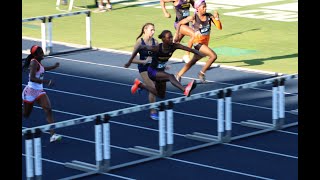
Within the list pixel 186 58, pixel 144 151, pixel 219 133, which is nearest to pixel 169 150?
pixel 144 151

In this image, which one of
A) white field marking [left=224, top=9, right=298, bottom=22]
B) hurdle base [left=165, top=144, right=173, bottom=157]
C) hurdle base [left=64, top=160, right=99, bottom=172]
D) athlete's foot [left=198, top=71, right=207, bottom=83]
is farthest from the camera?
white field marking [left=224, top=9, right=298, bottom=22]

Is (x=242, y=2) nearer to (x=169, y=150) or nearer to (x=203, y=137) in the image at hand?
(x=203, y=137)

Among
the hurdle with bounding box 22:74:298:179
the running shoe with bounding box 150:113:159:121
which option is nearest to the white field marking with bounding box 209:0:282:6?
the running shoe with bounding box 150:113:159:121

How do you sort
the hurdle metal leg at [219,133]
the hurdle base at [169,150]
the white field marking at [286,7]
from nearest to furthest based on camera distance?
the hurdle base at [169,150], the hurdle metal leg at [219,133], the white field marking at [286,7]

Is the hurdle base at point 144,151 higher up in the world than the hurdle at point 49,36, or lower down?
lower down

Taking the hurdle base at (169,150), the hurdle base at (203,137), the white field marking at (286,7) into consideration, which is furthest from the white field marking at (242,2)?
the hurdle base at (169,150)

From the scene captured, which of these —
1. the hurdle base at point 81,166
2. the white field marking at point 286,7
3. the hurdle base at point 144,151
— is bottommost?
the hurdle base at point 81,166

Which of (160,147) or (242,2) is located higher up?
(242,2)

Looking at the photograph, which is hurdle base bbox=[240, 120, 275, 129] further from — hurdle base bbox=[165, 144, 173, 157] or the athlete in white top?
the athlete in white top

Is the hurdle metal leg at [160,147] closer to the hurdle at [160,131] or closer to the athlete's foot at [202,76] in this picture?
the hurdle at [160,131]

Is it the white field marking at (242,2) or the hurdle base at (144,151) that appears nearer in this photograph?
the hurdle base at (144,151)
